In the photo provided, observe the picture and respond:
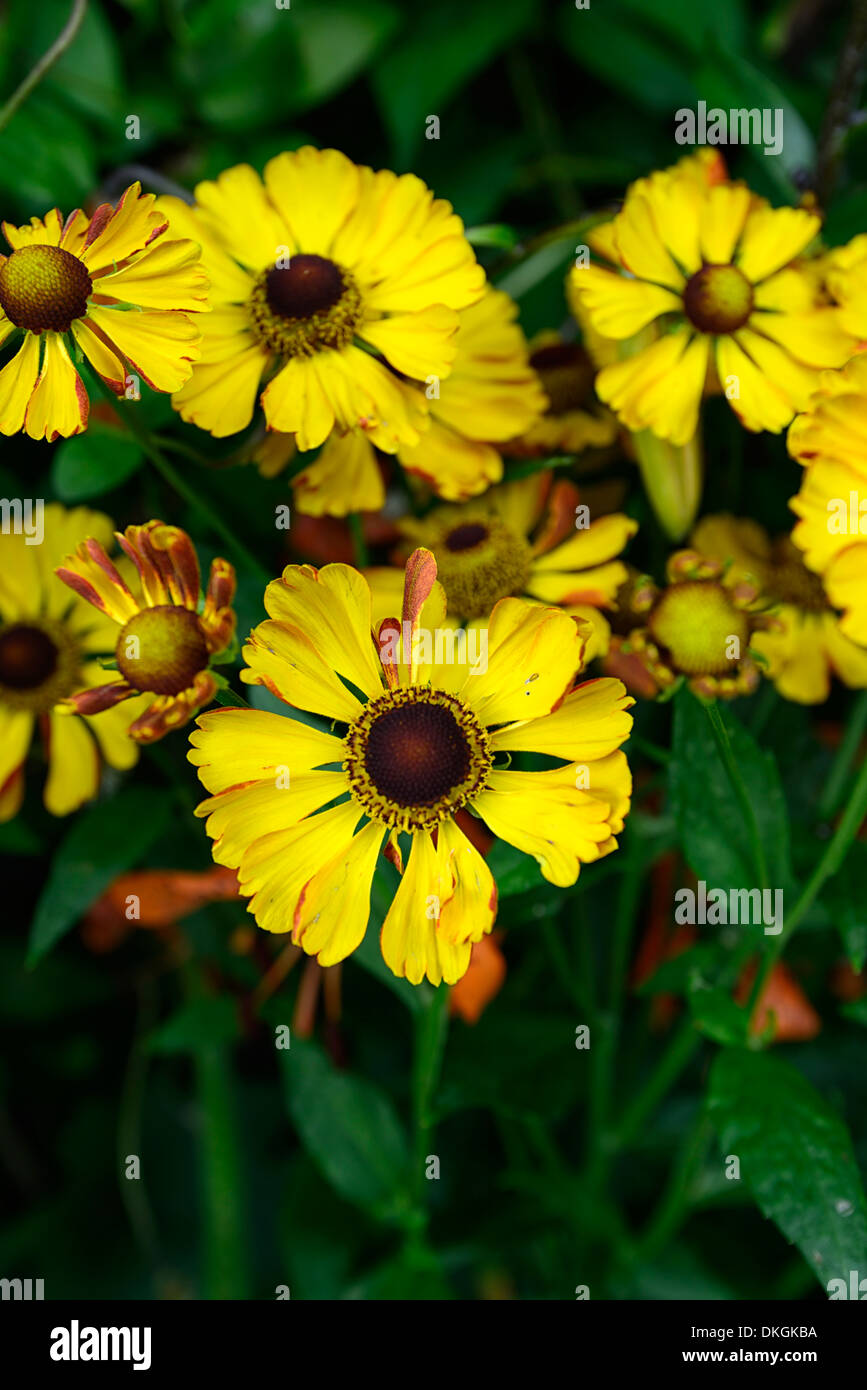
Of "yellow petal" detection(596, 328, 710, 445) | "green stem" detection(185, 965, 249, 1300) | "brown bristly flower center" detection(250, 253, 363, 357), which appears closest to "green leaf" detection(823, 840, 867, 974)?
"yellow petal" detection(596, 328, 710, 445)

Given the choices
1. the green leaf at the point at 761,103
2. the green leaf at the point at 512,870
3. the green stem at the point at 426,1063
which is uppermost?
the green leaf at the point at 761,103

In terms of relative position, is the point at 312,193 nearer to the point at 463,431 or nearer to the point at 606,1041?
the point at 463,431

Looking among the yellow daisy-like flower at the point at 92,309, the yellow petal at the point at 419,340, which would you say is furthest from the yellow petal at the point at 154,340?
the yellow petal at the point at 419,340

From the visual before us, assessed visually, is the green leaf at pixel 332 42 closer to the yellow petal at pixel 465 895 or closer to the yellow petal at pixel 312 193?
the yellow petal at pixel 312 193

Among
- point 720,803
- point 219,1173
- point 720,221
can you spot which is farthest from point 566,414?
point 219,1173

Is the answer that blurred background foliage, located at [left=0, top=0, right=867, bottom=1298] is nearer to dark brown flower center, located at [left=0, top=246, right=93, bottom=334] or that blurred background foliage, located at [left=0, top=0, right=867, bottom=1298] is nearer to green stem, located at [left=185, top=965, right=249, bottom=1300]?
green stem, located at [left=185, top=965, right=249, bottom=1300]

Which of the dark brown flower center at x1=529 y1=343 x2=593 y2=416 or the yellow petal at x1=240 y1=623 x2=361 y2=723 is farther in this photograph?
→ the dark brown flower center at x1=529 y1=343 x2=593 y2=416
